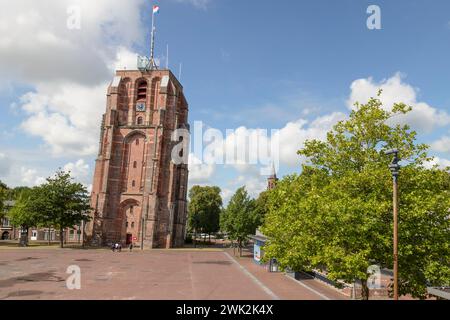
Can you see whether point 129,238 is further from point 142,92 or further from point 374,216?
point 374,216

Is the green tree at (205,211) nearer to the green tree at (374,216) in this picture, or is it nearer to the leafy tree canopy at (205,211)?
the leafy tree canopy at (205,211)

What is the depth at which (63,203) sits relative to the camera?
179ft

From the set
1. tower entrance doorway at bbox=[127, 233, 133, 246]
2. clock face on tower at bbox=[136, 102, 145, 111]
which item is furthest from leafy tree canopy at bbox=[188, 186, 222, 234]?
clock face on tower at bbox=[136, 102, 145, 111]

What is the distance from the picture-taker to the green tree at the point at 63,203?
53500 mm

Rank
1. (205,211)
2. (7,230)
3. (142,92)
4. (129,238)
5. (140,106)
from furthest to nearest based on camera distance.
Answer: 1. (205,211)
2. (7,230)
3. (142,92)
4. (140,106)
5. (129,238)

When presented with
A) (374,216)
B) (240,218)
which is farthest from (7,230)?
(374,216)

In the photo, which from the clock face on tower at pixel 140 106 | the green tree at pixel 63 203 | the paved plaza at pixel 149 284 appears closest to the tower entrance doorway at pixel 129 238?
the green tree at pixel 63 203

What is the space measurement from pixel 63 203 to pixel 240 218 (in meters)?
26.6

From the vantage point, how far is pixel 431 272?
13852mm

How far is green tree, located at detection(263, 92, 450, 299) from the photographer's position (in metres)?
14.2

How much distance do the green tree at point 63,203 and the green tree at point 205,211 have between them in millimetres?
26327

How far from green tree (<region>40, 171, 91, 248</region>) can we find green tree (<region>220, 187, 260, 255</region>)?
2231 centimetres
